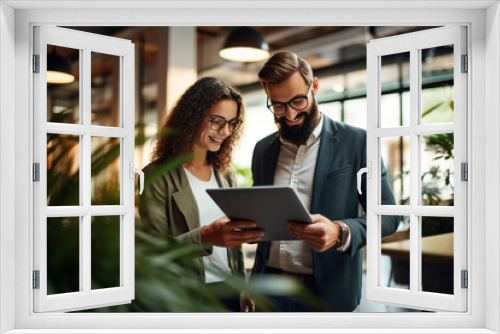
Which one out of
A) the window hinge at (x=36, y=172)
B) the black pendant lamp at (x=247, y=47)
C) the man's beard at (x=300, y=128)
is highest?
the black pendant lamp at (x=247, y=47)

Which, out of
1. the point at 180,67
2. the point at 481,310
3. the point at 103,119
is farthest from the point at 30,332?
the point at 481,310

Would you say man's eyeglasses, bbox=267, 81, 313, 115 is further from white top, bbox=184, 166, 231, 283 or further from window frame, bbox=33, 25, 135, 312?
window frame, bbox=33, 25, 135, 312

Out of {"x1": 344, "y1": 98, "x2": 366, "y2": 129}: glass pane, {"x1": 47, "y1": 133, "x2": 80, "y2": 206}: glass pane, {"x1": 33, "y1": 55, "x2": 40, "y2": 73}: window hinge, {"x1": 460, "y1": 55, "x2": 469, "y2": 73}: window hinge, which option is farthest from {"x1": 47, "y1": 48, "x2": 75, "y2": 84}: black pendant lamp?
{"x1": 460, "y1": 55, "x2": 469, "y2": 73}: window hinge

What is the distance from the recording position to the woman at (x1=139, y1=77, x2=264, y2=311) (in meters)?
2.97

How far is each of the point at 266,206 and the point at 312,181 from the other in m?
0.46

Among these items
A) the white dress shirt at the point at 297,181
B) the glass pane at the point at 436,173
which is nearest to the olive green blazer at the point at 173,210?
the white dress shirt at the point at 297,181

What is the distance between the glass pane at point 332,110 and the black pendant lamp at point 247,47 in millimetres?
509

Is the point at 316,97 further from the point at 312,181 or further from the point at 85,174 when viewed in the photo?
the point at 85,174

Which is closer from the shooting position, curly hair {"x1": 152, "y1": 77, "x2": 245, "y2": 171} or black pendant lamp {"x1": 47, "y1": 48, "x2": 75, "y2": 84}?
black pendant lamp {"x1": 47, "y1": 48, "x2": 75, "y2": 84}

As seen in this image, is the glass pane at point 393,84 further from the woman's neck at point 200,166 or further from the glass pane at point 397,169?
the woman's neck at point 200,166

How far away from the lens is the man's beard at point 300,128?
299cm

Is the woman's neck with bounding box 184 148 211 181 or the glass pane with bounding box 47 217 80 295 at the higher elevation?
the woman's neck with bounding box 184 148 211 181

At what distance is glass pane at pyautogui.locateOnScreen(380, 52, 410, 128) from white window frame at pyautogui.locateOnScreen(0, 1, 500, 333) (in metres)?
0.46

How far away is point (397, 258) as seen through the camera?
2963mm
